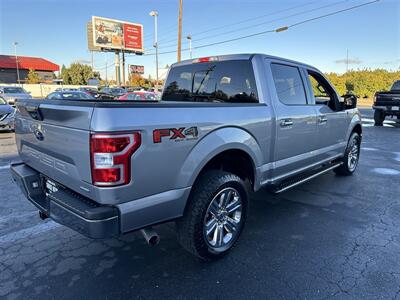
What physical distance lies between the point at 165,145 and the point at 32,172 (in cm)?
156

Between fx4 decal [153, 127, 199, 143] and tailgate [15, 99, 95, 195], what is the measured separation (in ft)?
1.55

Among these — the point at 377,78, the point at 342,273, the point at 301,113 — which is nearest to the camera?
the point at 342,273

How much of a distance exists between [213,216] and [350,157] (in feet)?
13.3

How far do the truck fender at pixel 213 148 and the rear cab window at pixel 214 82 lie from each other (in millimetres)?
607

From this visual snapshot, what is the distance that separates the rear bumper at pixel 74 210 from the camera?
2.15m

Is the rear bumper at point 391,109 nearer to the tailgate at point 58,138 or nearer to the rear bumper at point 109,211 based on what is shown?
the rear bumper at point 109,211

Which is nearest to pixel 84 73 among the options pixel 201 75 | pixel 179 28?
pixel 179 28

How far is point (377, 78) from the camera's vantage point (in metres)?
39.5

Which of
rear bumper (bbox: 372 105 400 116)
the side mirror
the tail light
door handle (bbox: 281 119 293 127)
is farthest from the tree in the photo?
the tail light

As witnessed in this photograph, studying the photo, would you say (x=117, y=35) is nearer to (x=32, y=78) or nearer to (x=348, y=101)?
(x=32, y=78)

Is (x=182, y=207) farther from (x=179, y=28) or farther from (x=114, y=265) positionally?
(x=179, y=28)

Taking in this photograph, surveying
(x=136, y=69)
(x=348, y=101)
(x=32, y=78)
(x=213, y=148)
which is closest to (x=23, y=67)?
(x=32, y=78)

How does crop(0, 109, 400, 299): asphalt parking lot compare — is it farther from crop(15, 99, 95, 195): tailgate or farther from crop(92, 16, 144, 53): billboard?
crop(92, 16, 144, 53): billboard

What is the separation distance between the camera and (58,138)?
2.45 metres
